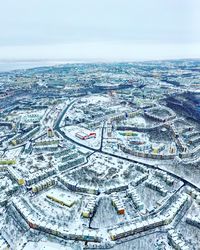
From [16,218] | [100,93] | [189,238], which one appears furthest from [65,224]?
[100,93]

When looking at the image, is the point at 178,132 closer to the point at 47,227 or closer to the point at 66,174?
the point at 66,174

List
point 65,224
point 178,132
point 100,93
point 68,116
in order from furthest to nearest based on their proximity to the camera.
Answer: point 100,93 → point 68,116 → point 178,132 → point 65,224

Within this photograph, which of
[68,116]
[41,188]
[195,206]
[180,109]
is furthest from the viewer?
[180,109]

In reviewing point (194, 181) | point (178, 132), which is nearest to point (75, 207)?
point (194, 181)

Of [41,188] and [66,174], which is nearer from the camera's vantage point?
[41,188]

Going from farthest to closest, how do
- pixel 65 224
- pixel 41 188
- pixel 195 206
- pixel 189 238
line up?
pixel 41 188, pixel 195 206, pixel 65 224, pixel 189 238

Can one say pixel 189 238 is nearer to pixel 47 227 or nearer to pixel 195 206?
pixel 195 206
